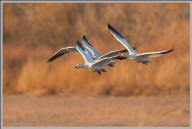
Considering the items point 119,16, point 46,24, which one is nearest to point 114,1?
point 119,16

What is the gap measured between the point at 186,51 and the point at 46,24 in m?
5.64

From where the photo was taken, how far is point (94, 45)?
23.5 m

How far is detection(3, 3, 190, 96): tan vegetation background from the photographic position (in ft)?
78.1

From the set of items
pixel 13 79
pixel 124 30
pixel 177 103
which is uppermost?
pixel 124 30

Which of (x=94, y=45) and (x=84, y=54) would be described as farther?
(x=94, y=45)

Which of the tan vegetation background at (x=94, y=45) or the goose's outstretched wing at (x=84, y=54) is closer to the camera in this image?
the goose's outstretched wing at (x=84, y=54)

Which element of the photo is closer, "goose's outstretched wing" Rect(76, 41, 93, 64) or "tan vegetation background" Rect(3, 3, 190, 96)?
"goose's outstretched wing" Rect(76, 41, 93, 64)

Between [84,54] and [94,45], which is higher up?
[94,45]

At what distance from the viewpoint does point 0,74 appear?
926 inches

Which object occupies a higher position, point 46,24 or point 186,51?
point 46,24

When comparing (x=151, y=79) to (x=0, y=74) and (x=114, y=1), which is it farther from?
(x=0, y=74)

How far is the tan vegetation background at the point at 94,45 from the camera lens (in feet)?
78.1

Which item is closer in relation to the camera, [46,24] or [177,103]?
[177,103]

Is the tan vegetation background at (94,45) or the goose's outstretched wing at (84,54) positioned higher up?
the tan vegetation background at (94,45)
